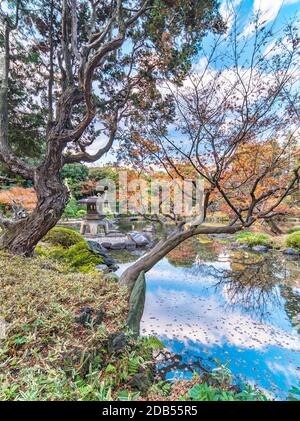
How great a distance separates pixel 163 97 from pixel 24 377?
4.40 meters

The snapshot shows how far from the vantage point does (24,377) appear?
1.13m

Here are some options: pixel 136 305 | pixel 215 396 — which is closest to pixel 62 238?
pixel 136 305

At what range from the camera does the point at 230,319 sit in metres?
3.70

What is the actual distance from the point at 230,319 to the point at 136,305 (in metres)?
1.97

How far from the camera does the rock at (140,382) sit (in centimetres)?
142

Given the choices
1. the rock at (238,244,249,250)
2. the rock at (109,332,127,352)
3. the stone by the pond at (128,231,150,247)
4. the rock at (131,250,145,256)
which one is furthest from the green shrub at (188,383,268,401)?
the rock at (238,244,249,250)

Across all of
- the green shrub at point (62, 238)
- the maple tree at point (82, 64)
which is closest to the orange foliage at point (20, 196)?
the green shrub at point (62, 238)

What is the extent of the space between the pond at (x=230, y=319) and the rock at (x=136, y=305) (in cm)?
59

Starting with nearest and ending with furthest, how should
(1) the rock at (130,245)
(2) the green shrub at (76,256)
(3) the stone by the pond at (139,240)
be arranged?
(2) the green shrub at (76,256) < (1) the rock at (130,245) < (3) the stone by the pond at (139,240)

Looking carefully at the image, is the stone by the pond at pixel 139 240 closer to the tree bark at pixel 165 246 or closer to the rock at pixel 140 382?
the tree bark at pixel 165 246

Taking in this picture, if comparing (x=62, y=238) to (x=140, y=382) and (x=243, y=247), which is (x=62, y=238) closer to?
(x=140, y=382)

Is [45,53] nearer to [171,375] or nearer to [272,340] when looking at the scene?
[171,375]

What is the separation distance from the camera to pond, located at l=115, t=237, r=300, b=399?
2.63 meters

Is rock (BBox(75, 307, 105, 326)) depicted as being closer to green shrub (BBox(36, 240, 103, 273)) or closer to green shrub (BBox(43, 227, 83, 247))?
green shrub (BBox(36, 240, 103, 273))
